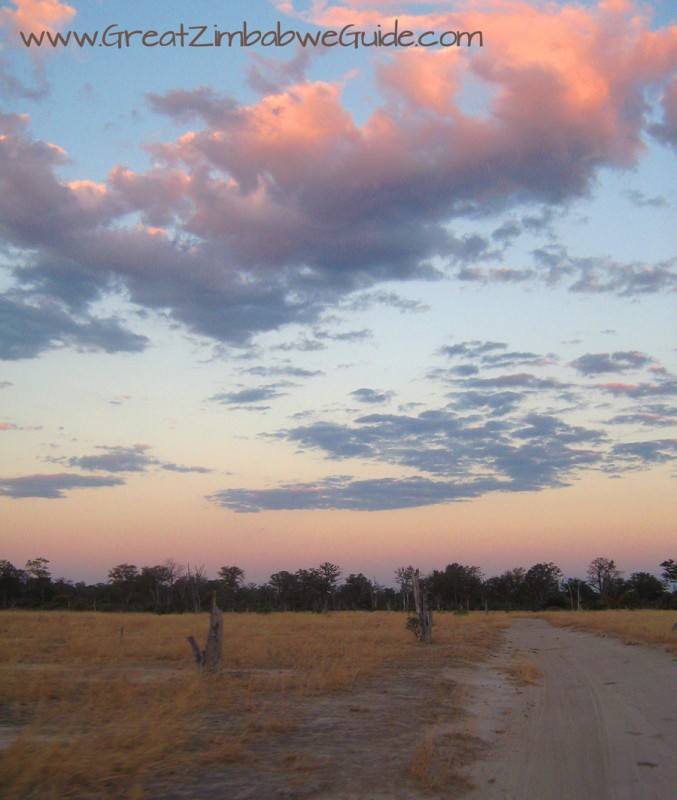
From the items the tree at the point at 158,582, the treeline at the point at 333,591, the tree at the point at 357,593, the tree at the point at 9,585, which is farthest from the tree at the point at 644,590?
the tree at the point at 9,585

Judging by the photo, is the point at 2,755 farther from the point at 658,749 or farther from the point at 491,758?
the point at 658,749

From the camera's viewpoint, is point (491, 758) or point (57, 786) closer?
point (57, 786)

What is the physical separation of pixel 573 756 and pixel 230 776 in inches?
173

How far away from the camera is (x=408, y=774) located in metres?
8.41

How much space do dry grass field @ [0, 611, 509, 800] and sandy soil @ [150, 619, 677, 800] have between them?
229 millimetres

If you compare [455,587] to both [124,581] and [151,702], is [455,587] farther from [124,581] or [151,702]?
[151,702]

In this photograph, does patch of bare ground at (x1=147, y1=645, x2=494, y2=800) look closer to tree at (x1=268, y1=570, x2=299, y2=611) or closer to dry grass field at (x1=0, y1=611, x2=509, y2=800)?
dry grass field at (x1=0, y1=611, x2=509, y2=800)

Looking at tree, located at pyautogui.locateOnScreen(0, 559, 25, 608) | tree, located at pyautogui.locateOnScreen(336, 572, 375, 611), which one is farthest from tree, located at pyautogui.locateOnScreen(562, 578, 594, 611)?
tree, located at pyautogui.locateOnScreen(0, 559, 25, 608)

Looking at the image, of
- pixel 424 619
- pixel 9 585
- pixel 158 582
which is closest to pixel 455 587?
pixel 158 582

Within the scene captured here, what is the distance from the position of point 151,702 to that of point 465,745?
5.77 metres

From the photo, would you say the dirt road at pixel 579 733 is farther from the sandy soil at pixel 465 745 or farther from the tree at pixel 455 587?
the tree at pixel 455 587

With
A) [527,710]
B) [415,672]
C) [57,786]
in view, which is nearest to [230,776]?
[57,786]

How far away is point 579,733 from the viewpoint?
10836 millimetres

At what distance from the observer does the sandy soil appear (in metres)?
7.76
